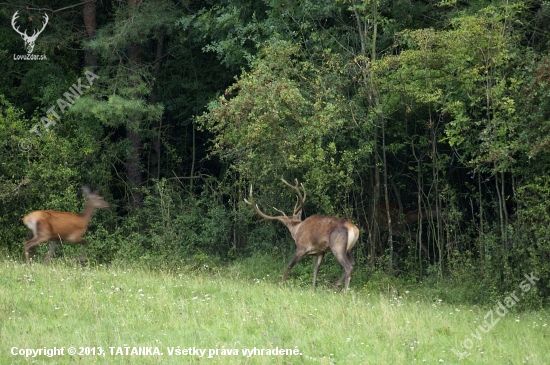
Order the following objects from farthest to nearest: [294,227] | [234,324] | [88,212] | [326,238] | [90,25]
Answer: [90,25], [88,212], [294,227], [326,238], [234,324]

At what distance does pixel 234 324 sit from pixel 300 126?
566cm

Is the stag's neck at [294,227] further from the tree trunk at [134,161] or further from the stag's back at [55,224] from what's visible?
the tree trunk at [134,161]

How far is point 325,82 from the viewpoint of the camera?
15234mm

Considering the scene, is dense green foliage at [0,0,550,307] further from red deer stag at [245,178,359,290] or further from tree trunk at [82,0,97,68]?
red deer stag at [245,178,359,290]

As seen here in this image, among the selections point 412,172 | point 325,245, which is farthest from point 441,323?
point 412,172

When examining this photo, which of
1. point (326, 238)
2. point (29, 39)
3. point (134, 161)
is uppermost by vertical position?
point (29, 39)

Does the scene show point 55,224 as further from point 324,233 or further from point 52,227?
point 324,233

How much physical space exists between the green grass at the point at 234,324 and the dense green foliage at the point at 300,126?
112 inches

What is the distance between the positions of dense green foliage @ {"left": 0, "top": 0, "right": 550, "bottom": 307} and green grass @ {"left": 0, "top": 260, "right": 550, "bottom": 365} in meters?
2.83

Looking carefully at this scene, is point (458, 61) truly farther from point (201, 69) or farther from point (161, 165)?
point (161, 165)

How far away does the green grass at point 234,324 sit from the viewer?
8.85 m

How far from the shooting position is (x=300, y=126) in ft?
48.9

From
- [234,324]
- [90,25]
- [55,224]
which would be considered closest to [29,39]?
[90,25]

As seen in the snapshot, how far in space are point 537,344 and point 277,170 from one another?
6890mm
